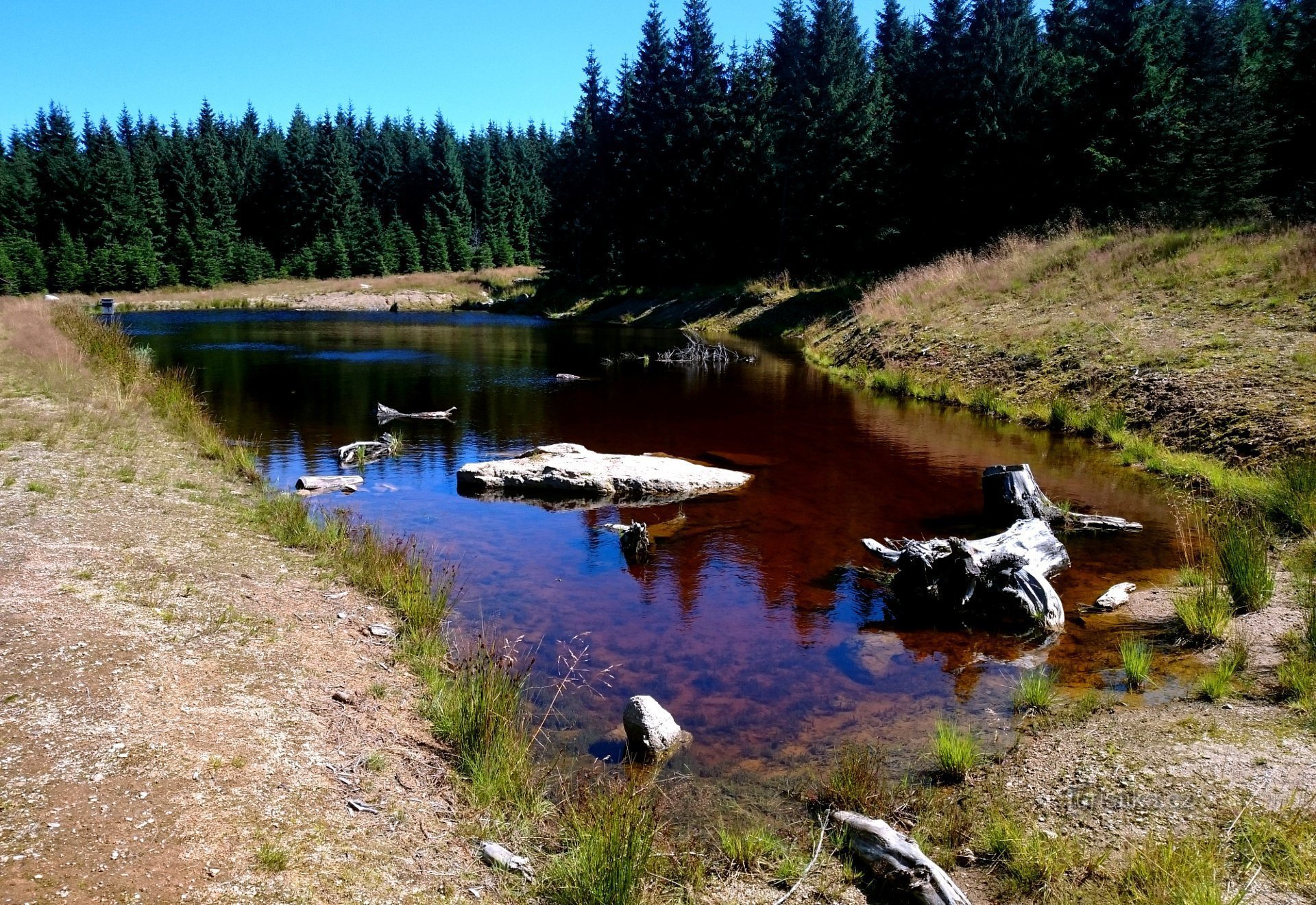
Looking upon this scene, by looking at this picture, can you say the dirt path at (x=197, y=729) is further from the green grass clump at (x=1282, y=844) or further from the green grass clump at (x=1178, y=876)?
the green grass clump at (x=1282, y=844)

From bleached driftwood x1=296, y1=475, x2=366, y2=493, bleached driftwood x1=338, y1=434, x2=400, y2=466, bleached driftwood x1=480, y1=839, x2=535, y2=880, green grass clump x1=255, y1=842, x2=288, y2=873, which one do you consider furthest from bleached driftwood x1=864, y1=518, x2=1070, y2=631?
bleached driftwood x1=338, y1=434, x2=400, y2=466

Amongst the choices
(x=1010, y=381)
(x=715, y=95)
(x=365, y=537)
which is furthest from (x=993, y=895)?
(x=715, y=95)

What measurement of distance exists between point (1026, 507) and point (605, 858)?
29.2 ft

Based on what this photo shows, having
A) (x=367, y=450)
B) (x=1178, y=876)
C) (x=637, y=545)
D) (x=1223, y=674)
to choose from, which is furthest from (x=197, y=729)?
(x=367, y=450)

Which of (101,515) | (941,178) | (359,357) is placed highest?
(941,178)

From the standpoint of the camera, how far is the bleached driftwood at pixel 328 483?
1325cm

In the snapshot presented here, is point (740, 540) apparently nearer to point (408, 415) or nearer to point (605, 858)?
point (605, 858)

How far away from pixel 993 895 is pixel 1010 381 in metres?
18.2

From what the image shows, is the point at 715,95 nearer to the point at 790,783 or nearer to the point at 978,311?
the point at 978,311

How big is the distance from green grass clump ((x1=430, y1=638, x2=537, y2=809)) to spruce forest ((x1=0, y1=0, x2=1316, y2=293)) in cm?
3160

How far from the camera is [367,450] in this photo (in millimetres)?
16094

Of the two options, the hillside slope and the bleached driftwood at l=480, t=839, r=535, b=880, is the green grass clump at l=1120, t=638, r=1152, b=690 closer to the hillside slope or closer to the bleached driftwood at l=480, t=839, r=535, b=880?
the bleached driftwood at l=480, t=839, r=535, b=880

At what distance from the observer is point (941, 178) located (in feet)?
140

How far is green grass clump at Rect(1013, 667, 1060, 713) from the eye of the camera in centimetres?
646
